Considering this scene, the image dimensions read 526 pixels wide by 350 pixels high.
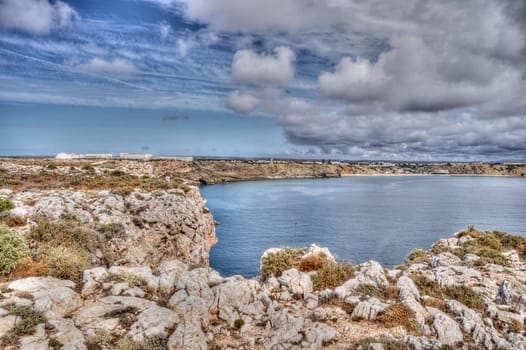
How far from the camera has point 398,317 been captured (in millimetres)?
11633

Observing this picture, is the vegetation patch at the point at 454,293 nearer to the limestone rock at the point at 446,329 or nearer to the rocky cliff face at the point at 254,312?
the rocky cliff face at the point at 254,312

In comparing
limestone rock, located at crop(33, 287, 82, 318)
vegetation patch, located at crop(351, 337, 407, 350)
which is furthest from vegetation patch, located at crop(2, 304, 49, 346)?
vegetation patch, located at crop(351, 337, 407, 350)

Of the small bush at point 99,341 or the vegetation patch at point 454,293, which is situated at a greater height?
the small bush at point 99,341

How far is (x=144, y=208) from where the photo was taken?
108 ft

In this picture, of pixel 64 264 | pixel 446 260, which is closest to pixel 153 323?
pixel 64 264

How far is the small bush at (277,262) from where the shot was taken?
16.7m

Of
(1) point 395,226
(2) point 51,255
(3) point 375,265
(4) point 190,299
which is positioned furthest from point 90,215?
(1) point 395,226

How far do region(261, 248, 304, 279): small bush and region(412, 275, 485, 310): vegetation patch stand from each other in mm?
5750

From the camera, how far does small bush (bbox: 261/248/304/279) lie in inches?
→ 658

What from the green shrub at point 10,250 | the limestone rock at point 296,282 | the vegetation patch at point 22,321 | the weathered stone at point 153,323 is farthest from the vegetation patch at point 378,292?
the green shrub at point 10,250

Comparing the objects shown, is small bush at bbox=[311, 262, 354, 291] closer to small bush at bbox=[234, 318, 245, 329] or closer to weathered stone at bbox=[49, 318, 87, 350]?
small bush at bbox=[234, 318, 245, 329]

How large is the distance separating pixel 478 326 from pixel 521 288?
545 cm

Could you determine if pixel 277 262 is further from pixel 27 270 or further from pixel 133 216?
pixel 133 216

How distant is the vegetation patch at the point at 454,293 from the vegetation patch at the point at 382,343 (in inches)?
204
